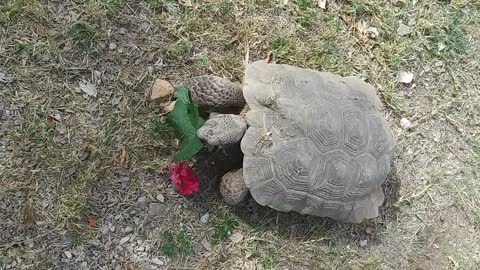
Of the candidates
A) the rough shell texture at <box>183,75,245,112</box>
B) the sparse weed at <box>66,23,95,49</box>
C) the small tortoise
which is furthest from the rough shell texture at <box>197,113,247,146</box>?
the sparse weed at <box>66,23,95,49</box>

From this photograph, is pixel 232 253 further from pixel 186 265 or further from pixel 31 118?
pixel 31 118

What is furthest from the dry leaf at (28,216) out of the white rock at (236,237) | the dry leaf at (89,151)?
the white rock at (236,237)

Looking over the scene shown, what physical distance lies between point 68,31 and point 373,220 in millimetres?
2340

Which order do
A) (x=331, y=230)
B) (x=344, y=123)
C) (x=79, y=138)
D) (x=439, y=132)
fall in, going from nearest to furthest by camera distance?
1. (x=344, y=123)
2. (x=79, y=138)
3. (x=331, y=230)
4. (x=439, y=132)

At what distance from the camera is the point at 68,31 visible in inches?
141

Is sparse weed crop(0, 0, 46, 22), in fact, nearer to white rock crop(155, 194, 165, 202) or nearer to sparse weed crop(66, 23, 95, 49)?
sparse weed crop(66, 23, 95, 49)

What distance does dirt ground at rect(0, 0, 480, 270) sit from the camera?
347cm

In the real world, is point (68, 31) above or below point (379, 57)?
above

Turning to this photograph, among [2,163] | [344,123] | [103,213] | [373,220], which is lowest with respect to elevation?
[373,220]

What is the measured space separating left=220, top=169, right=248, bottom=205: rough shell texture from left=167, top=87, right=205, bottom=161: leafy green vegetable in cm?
31

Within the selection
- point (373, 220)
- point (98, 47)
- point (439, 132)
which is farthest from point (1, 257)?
point (439, 132)

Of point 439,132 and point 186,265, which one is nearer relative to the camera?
point 186,265

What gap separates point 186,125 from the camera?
334 centimetres

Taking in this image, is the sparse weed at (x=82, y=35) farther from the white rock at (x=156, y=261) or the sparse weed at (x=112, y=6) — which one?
the white rock at (x=156, y=261)
